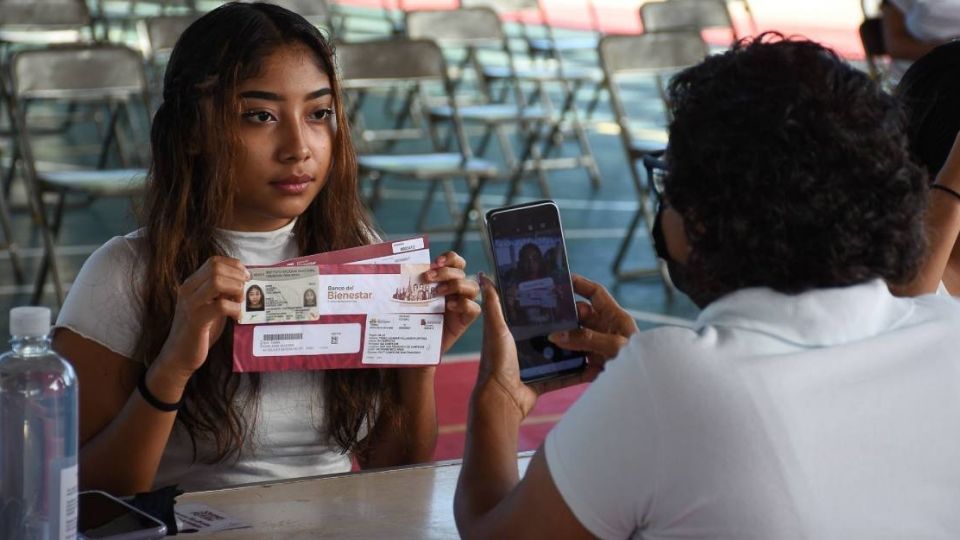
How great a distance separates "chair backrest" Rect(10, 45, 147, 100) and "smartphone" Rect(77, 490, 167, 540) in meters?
4.03

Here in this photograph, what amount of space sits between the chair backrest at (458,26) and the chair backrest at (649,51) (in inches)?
47.0

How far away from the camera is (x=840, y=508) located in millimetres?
1205

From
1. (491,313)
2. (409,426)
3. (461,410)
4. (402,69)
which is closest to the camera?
(491,313)

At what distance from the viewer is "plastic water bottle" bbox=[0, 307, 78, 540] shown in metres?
1.40

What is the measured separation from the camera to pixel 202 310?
66.6 inches

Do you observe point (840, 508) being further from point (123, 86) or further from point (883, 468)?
point (123, 86)

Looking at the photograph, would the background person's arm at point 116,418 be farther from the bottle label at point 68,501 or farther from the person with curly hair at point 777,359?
the person with curly hair at point 777,359

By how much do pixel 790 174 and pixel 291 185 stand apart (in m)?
0.93

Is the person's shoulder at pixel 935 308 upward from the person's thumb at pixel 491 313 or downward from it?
upward

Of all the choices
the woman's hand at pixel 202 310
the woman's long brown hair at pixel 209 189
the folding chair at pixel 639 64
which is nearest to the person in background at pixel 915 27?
the woman's long brown hair at pixel 209 189

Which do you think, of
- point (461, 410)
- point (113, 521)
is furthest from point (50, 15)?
point (113, 521)

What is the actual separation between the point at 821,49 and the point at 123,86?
14.9ft

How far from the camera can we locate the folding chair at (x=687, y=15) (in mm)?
7645

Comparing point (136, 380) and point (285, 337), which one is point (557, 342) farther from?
point (136, 380)
